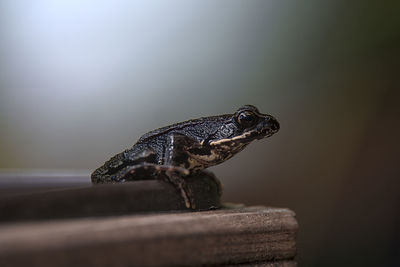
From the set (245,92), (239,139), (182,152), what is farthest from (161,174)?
(245,92)

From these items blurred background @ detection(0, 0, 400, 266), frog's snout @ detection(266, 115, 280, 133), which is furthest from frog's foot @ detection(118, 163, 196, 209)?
blurred background @ detection(0, 0, 400, 266)

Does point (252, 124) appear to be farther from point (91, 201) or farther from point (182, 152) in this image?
point (91, 201)

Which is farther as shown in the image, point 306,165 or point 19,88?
point 19,88

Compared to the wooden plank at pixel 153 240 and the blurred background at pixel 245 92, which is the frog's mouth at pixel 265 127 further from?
the blurred background at pixel 245 92

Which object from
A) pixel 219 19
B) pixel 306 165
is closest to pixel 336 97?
pixel 306 165

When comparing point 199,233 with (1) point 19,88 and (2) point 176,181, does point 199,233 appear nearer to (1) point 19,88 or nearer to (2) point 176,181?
(2) point 176,181

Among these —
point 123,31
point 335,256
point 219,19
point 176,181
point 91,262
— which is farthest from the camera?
point 123,31

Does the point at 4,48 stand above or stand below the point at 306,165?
above
